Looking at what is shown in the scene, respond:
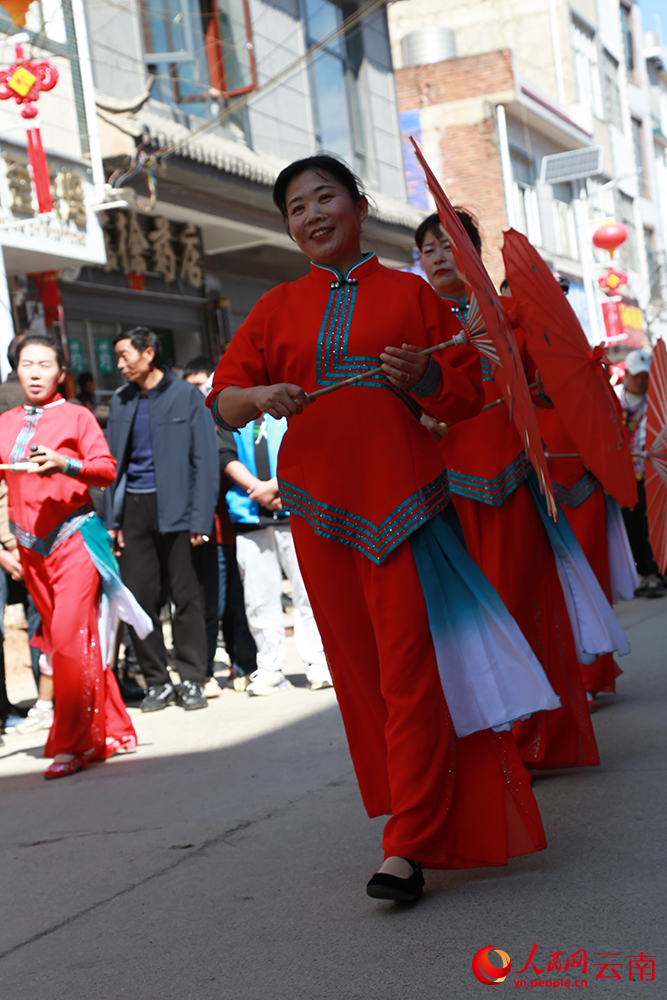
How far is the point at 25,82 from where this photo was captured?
864cm

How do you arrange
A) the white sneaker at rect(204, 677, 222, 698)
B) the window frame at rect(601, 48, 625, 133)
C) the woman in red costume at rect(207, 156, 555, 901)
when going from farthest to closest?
the window frame at rect(601, 48, 625, 133), the white sneaker at rect(204, 677, 222, 698), the woman in red costume at rect(207, 156, 555, 901)

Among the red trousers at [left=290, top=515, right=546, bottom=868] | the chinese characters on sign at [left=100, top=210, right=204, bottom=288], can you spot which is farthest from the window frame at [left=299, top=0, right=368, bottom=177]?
the red trousers at [left=290, top=515, right=546, bottom=868]

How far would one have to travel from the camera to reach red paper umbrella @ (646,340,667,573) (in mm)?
4777

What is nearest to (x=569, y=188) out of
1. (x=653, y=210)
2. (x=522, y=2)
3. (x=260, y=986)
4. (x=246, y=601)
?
(x=522, y=2)

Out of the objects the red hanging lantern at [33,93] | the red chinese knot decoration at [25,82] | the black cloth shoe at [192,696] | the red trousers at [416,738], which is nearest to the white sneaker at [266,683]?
the black cloth shoe at [192,696]

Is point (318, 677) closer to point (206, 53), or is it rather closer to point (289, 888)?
point (289, 888)

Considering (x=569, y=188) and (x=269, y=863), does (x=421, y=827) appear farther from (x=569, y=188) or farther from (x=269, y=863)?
(x=569, y=188)

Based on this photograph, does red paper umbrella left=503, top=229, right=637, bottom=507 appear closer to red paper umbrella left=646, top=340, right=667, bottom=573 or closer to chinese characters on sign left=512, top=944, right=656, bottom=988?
red paper umbrella left=646, top=340, right=667, bottom=573

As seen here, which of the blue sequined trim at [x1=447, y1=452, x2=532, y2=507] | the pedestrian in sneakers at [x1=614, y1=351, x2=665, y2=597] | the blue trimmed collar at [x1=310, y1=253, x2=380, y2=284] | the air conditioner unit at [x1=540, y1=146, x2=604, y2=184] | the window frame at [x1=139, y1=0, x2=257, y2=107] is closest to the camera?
the blue trimmed collar at [x1=310, y1=253, x2=380, y2=284]

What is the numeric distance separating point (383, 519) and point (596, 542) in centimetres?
252

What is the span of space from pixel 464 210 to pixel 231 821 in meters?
2.22

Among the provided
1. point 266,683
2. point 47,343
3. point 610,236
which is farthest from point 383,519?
point 610,236

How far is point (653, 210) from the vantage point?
36.1 metres

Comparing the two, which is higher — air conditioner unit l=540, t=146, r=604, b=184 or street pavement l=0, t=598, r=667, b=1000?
air conditioner unit l=540, t=146, r=604, b=184
